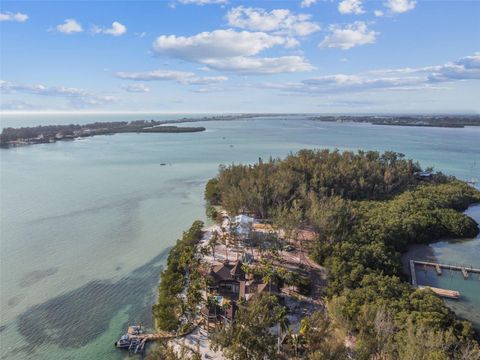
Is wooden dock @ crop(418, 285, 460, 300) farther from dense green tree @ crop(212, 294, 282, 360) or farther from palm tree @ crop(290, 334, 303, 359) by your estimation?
dense green tree @ crop(212, 294, 282, 360)

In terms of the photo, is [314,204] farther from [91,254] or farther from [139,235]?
[91,254]

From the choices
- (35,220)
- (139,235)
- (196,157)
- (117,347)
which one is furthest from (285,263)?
(196,157)

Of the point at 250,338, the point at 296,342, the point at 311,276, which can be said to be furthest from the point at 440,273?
the point at 250,338

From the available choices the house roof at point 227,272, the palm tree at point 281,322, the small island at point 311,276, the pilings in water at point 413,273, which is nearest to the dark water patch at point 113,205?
the small island at point 311,276

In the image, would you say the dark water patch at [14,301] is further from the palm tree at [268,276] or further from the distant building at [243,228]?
the distant building at [243,228]

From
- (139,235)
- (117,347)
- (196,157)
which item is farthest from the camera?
(196,157)

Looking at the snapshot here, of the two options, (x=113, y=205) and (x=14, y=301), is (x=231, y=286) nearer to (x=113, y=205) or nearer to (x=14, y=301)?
(x=14, y=301)

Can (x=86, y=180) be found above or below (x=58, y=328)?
above
